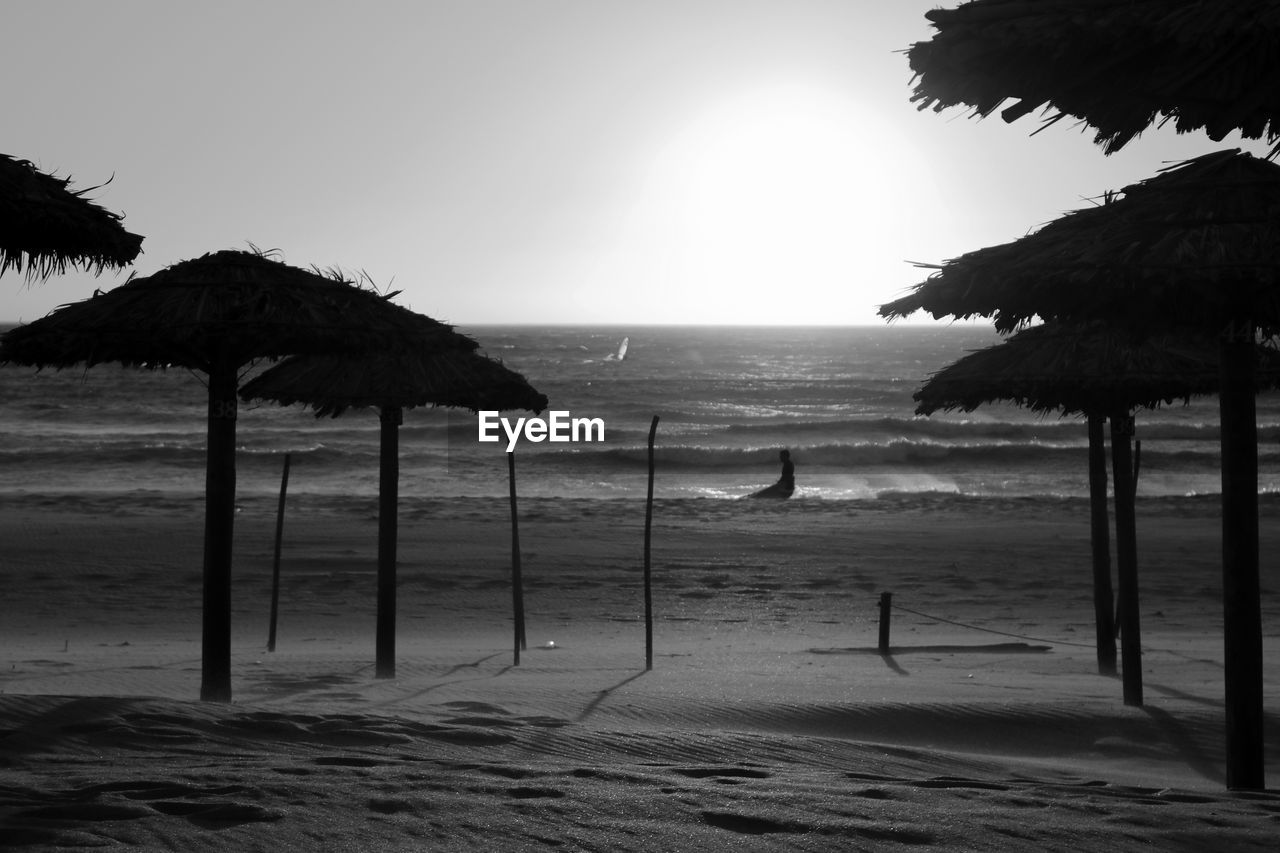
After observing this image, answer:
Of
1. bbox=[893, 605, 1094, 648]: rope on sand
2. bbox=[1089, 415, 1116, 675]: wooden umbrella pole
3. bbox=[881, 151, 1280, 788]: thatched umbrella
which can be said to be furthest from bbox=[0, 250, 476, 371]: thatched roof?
bbox=[893, 605, 1094, 648]: rope on sand

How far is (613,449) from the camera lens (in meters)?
40.0

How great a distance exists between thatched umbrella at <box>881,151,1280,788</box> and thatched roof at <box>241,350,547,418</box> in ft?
15.1

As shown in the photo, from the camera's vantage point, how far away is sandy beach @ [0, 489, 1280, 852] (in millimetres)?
4211

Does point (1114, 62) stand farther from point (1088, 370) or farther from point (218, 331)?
point (218, 331)

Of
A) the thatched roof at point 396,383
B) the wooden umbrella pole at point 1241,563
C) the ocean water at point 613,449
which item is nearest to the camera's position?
the wooden umbrella pole at point 1241,563

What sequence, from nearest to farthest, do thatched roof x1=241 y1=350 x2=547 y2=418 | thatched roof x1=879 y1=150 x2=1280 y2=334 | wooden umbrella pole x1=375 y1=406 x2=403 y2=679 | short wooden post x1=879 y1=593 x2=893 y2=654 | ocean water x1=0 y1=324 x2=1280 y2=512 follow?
thatched roof x1=879 y1=150 x2=1280 y2=334 < thatched roof x1=241 y1=350 x2=547 y2=418 < wooden umbrella pole x1=375 y1=406 x2=403 y2=679 < short wooden post x1=879 y1=593 x2=893 y2=654 < ocean water x1=0 y1=324 x2=1280 y2=512

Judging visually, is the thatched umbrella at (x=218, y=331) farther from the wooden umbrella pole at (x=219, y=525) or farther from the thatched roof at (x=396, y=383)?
the thatched roof at (x=396, y=383)

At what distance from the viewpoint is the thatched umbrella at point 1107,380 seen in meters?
7.96

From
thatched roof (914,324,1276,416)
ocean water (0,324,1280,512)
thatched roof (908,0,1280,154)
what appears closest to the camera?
thatched roof (908,0,1280,154)

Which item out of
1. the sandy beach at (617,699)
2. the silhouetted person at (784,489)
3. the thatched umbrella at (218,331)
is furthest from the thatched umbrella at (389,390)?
the silhouetted person at (784,489)

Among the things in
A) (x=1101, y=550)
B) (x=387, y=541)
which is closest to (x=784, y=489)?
(x=1101, y=550)

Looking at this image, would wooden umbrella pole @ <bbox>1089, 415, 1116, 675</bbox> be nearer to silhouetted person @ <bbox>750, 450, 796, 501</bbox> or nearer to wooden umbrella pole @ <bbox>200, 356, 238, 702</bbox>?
wooden umbrella pole @ <bbox>200, 356, 238, 702</bbox>

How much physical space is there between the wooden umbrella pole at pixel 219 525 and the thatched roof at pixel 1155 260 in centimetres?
442

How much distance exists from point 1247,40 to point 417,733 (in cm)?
465
